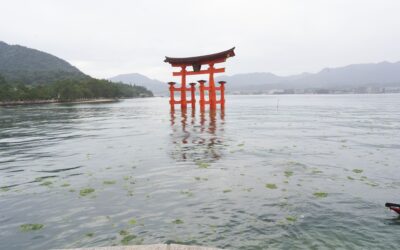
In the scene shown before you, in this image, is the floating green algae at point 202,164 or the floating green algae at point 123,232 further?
the floating green algae at point 202,164

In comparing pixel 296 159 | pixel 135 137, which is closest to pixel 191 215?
pixel 296 159

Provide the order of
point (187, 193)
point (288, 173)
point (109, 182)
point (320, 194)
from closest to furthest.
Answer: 1. point (320, 194)
2. point (187, 193)
3. point (109, 182)
4. point (288, 173)

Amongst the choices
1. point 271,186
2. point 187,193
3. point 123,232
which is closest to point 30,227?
point 123,232

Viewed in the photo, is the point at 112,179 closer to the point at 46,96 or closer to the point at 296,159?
the point at 296,159

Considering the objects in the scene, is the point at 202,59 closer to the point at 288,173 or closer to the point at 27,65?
the point at 288,173

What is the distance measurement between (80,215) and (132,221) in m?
1.38

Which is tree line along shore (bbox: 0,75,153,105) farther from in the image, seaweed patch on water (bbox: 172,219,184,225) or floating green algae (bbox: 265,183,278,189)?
seaweed patch on water (bbox: 172,219,184,225)

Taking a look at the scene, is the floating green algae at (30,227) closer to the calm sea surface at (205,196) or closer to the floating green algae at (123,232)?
the calm sea surface at (205,196)

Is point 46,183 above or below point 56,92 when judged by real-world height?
below

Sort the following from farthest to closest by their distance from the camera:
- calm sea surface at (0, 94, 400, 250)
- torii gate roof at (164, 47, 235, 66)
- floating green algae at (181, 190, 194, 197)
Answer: torii gate roof at (164, 47, 235, 66) → floating green algae at (181, 190, 194, 197) → calm sea surface at (0, 94, 400, 250)

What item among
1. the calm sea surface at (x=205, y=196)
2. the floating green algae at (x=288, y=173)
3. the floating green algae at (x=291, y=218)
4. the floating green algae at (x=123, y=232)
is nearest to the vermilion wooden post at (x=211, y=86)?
the calm sea surface at (x=205, y=196)

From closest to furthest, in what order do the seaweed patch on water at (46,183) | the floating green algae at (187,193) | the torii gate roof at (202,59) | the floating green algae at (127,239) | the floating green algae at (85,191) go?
the floating green algae at (127,239)
the floating green algae at (187,193)
the floating green algae at (85,191)
the seaweed patch on water at (46,183)
the torii gate roof at (202,59)

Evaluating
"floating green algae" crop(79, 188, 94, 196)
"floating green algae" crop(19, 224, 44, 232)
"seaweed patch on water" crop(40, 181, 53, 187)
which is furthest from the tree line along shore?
"floating green algae" crop(19, 224, 44, 232)

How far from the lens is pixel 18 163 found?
1289 centimetres
